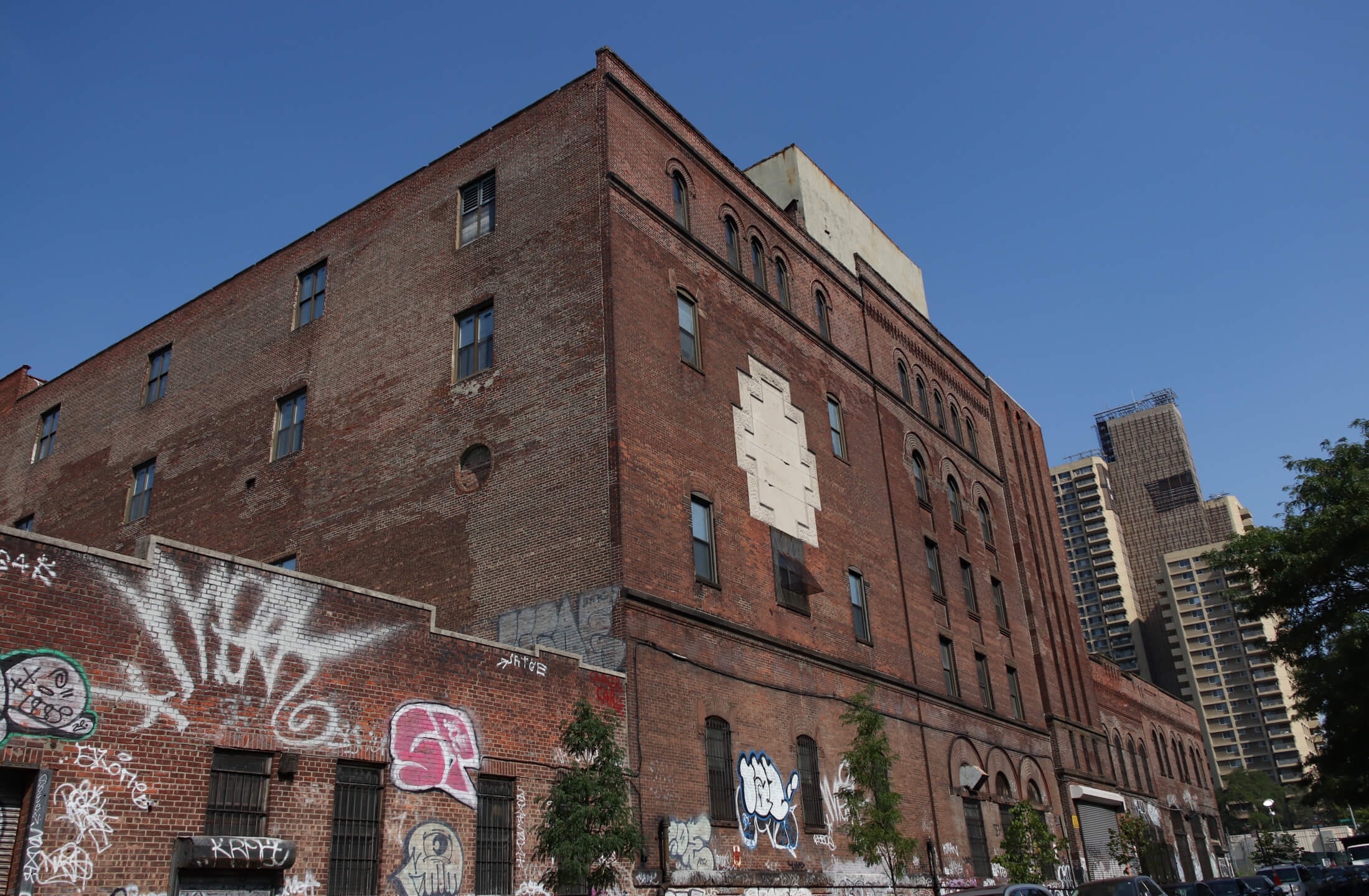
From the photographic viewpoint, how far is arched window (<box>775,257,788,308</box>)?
28422 millimetres

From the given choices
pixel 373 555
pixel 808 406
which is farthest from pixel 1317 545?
pixel 373 555

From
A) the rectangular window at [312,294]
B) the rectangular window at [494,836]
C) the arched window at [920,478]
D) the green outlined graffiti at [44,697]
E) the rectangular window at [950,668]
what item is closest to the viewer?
the green outlined graffiti at [44,697]

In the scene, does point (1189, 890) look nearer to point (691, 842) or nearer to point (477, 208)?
point (691, 842)

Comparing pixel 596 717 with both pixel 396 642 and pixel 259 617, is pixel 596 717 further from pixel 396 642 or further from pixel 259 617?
pixel 259 617

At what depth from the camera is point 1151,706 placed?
4875 cm

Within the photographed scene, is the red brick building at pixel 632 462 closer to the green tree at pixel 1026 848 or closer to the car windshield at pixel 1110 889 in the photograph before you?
the green tree at pixel 1026 848

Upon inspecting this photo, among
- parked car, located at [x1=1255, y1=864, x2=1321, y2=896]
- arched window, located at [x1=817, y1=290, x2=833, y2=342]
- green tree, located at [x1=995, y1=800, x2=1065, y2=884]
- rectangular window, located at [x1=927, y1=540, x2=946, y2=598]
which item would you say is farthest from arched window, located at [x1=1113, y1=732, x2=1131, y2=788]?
arched window, located at [x1=817, y1=290, x2=833, y2=342]

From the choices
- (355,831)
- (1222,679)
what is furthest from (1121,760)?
(1222,679)

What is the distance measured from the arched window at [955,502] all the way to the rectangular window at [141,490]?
913 inches

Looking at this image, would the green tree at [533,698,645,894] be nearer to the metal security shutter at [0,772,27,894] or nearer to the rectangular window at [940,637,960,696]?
the metal security shutter at [0,772,27,894]

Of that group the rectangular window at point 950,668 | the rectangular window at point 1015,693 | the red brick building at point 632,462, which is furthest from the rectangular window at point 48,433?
the rectangular window at point 1015,693

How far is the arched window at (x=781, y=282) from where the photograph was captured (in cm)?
2842

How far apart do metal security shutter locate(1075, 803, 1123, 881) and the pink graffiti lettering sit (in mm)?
25346

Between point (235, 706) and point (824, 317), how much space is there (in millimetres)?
20912
